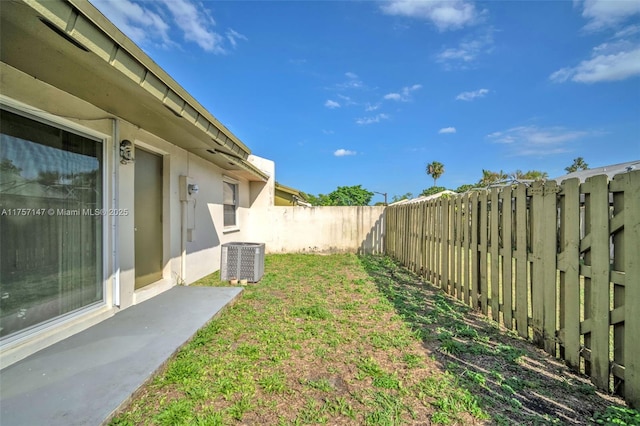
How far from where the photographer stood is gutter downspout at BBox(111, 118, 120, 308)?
12.1 feet

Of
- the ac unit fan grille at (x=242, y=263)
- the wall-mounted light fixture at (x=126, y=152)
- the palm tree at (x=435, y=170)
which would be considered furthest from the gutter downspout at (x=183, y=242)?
the palm tree at (x=435, y=170)

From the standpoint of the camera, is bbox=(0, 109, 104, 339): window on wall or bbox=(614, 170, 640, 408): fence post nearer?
bbox=(614, 170, 640, 408): fence post

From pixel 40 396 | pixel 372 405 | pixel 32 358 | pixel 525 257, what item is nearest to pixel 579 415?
pixel 372 405

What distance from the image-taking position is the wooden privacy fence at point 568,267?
207 cm

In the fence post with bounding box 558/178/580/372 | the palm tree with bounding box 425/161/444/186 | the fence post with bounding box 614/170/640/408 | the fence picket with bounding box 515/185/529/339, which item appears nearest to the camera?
the fence post with bounding box 614/170/640/408

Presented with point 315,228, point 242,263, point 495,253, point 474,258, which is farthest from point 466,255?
point 315,228

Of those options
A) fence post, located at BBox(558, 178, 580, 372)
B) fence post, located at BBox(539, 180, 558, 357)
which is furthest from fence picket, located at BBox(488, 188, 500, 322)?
fence post, located at BBox(558, 178, 580, 372)

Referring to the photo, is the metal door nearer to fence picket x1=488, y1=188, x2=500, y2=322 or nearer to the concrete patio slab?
the concrete patio slab

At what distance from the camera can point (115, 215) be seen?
3.71m

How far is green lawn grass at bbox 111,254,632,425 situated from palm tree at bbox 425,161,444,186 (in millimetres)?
47516

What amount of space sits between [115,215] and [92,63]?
211cm

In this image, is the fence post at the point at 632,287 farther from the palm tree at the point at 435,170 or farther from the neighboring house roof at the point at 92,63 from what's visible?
the palm tree at the point at 435,170

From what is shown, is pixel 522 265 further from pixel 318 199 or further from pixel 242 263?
pixel 318 199

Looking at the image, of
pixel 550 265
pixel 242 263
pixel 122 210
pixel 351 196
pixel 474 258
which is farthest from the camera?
pixel 351 196
